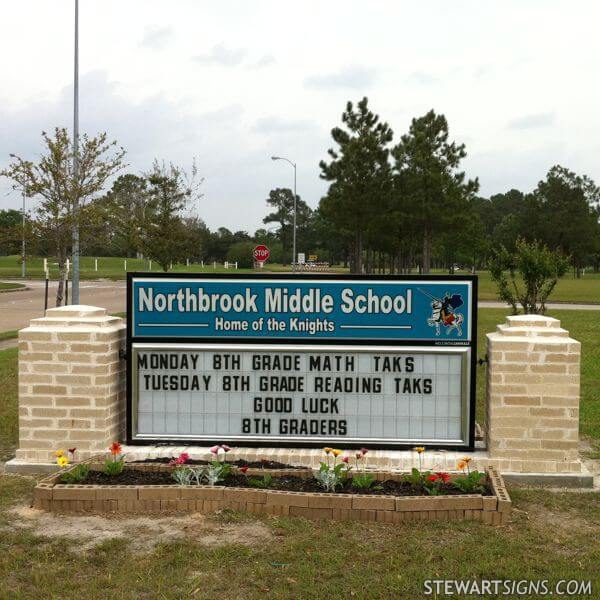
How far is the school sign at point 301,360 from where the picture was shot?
655 cm

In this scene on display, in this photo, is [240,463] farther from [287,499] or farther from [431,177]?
[431,177]

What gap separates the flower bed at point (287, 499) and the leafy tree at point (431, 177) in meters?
41.0

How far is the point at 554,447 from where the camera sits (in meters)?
6.19

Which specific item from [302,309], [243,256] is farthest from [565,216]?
[302,309]

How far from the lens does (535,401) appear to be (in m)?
6.15

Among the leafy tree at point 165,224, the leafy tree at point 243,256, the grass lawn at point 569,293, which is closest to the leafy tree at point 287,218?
the leafy tree at point 243,256

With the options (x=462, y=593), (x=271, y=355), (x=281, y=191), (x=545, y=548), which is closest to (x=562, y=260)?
(x=271, y=355)

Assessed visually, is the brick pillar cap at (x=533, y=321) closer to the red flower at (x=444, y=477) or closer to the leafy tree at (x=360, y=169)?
the red flower at (x=444, y=477)

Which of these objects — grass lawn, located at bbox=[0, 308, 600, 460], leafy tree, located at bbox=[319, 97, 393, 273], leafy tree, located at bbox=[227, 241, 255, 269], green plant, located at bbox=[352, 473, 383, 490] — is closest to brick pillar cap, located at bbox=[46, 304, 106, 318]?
grass lawn, located at bbox=[0, 308, 600, 460]

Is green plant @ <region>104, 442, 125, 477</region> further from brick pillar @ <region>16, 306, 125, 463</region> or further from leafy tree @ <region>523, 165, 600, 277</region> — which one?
leafy tree @ <region>523, 165, 600, 277</region>

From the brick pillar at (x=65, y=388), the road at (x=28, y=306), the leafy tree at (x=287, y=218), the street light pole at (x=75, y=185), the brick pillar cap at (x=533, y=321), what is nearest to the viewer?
the brick pillar cap at (x=533, y=321)

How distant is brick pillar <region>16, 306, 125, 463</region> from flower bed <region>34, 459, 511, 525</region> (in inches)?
29.5

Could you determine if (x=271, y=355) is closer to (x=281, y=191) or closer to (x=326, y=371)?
(x=326, y=371)

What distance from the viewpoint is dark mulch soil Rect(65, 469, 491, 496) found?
18.1 ft
